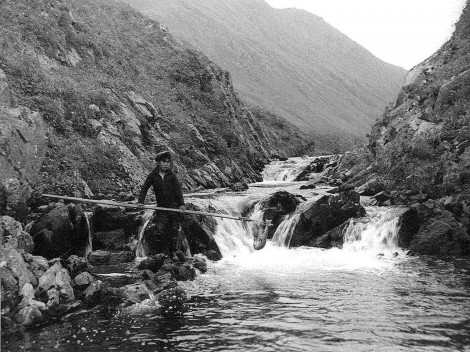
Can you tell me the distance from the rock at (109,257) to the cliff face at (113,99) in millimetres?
4006

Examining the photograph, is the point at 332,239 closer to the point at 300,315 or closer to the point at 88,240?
the point at 88,240

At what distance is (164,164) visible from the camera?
1291 cm

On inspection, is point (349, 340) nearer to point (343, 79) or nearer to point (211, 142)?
point (211, 142)

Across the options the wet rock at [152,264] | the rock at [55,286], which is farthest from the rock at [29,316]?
the wet rock at [152,264]

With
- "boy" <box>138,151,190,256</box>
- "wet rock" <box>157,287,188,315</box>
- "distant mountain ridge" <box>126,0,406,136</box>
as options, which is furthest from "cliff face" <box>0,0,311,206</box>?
"distant mountain ridge" <box>126,0,406,136</box>

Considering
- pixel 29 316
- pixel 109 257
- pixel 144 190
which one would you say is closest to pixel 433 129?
pixel 144 190

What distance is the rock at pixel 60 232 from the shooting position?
44.1 feet

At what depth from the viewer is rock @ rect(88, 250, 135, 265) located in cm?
1427

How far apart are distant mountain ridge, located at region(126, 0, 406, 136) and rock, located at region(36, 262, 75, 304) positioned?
97.3 m

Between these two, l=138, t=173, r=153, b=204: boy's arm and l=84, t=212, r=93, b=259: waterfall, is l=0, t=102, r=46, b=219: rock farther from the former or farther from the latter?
l=138, t=173, r=153, b=204: boy's arm

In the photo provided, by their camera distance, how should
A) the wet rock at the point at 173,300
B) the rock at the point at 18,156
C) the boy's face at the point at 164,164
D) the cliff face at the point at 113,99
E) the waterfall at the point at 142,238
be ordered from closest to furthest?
1. the wet rock at the point at 173,300
2. the rock at the point at 18,156
3. the boy's face at the point at 164,164
4. the waterfall at the point at 142,238
5. the cliff face at the point at 113,99

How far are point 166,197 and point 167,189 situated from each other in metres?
0.23

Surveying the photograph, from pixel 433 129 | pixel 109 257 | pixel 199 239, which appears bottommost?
pixel 109 257

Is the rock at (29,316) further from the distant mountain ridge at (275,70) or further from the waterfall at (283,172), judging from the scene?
the distant mountain ridge at (275,70)
